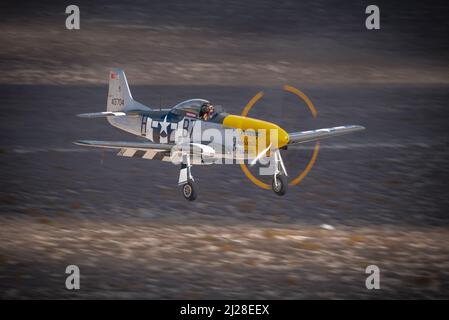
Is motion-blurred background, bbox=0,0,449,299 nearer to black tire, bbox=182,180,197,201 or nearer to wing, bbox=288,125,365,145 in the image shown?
black tire, bbox=182,180,197,201

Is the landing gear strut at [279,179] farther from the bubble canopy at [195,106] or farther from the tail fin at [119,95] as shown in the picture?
the tail fin at [119,95]

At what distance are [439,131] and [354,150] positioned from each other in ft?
17.8

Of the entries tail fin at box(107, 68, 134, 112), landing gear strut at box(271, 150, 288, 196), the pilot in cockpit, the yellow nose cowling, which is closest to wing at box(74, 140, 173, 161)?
the pilot in cockpit

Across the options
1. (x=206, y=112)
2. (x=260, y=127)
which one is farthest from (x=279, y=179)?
(x=206, y=112)

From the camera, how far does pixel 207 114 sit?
32344mm

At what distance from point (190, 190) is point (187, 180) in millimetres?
345

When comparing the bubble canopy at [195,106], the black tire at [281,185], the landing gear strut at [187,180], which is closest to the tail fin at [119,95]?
the bubble canopy at [195,106]

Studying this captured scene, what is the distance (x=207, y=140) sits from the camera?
105 feet

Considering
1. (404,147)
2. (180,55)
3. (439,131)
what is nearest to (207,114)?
(404,147)

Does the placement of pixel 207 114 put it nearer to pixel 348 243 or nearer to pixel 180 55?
pixel 348 243

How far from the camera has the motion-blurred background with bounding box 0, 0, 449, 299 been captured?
3125cm

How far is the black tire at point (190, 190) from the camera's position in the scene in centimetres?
3231

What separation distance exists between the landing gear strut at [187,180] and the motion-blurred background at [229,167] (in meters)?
1.50

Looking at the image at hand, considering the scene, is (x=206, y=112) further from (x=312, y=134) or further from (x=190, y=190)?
(x=312, y=134)
